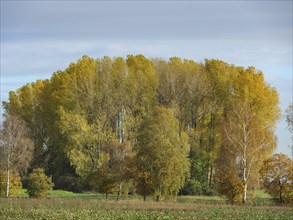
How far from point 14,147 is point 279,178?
3003cm

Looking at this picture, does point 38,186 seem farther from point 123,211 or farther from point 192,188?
point 123,211

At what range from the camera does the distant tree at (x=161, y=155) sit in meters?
60.9

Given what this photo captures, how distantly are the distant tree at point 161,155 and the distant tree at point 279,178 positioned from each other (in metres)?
7.87

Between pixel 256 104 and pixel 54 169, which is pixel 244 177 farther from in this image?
pixel 54 169

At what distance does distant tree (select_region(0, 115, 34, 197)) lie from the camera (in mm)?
73875

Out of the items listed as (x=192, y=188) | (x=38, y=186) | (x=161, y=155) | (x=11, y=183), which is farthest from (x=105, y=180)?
(x=192, y=188)

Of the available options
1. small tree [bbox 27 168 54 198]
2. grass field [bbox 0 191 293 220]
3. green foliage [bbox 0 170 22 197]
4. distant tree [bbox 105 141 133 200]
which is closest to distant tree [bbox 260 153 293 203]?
grass field [bbox 0 191 293 220]

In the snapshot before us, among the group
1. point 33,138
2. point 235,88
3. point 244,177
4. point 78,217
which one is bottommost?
point 78,217

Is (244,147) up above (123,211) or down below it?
above

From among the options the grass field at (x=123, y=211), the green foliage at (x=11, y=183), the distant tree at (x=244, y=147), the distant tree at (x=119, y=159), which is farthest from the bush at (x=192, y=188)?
the grass field at (x=123, y=211)

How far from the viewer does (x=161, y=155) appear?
61062mm

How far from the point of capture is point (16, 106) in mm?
96125

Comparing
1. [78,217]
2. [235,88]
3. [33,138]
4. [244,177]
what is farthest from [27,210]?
[33,138]

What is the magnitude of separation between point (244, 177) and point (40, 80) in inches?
2030
